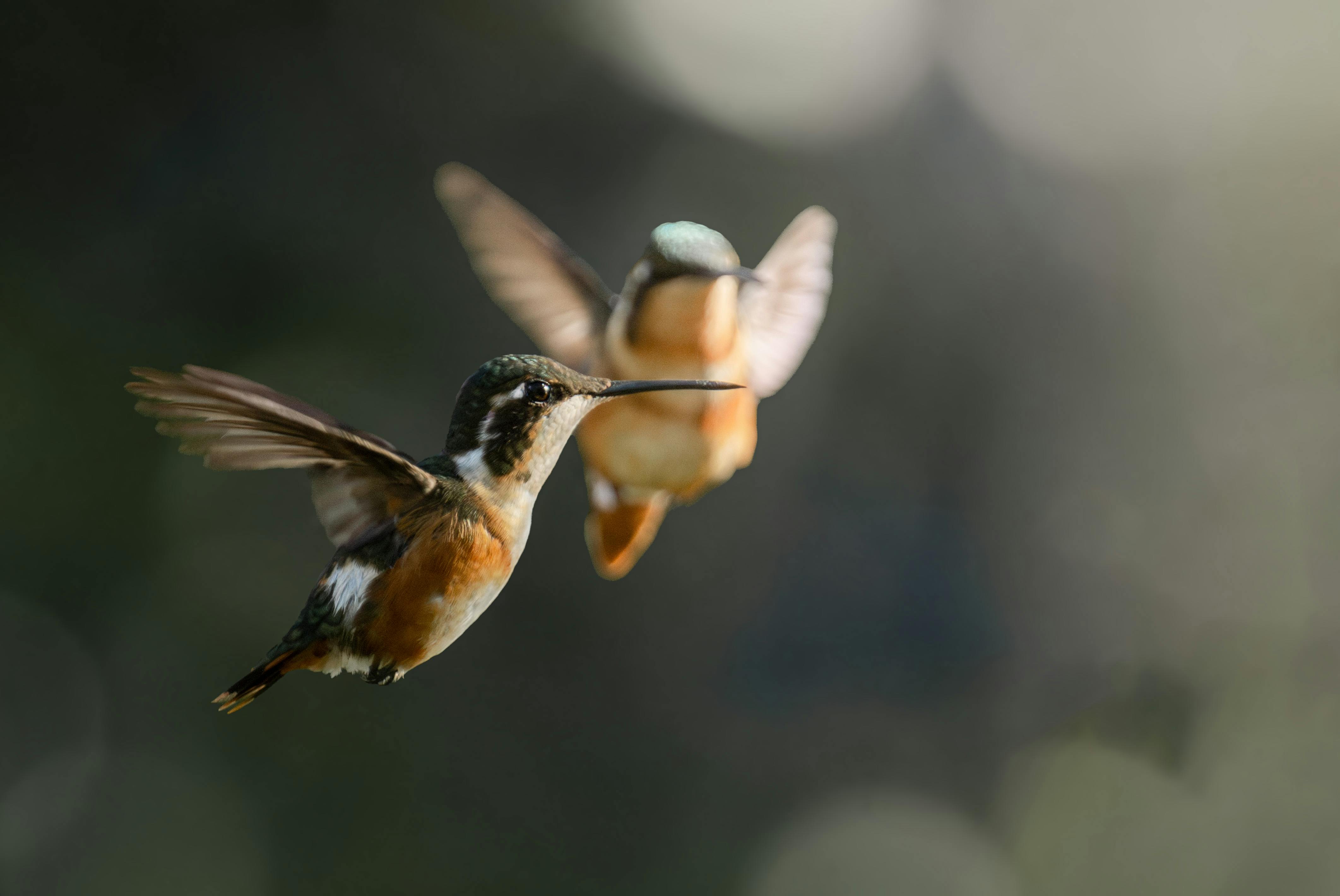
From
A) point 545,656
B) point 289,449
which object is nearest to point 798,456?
point 545,656

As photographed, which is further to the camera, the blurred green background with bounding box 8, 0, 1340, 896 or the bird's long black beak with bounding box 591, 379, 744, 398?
the blurred green background with bounding box 8, 0, 1340, 896

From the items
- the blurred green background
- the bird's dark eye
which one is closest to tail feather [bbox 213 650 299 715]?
the bird's dark eye

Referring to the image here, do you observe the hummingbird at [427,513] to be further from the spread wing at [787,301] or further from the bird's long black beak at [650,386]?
the spread wing at [787,301]

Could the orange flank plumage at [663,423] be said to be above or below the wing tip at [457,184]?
below

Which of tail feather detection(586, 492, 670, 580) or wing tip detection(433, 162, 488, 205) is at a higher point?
wing tip detection(433, 162, 488, 205)

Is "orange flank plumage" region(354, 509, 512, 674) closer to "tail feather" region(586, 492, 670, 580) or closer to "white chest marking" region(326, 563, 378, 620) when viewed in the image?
"white chest marking" region(326, 563, 378, 620)

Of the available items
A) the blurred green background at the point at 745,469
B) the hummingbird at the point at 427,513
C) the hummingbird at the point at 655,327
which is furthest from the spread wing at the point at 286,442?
the blurred green background at the point at 745,469
